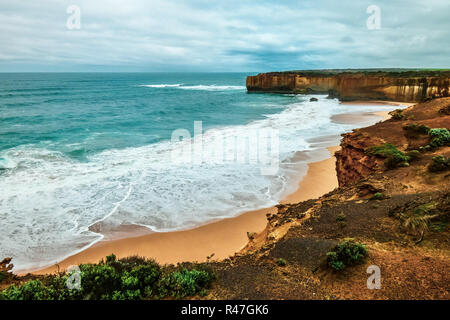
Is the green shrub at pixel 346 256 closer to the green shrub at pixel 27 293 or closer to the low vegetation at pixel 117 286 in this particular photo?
the low vegetation at pixel 117 286

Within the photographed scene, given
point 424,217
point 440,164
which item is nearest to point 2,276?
point 424,217

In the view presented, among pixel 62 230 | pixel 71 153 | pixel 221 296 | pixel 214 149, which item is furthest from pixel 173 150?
pixel 221 296

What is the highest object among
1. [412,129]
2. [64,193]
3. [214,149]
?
[412,129]

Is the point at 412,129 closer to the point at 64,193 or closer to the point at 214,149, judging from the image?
the point at 214,149

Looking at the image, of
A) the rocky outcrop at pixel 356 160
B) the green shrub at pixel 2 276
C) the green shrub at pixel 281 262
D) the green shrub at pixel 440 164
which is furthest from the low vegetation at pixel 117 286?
the rocky outcrop at pixel 356 160

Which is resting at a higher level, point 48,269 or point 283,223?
point 283,223

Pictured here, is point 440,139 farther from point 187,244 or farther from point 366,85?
point 366,85

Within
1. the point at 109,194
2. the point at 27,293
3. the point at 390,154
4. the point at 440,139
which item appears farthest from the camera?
the point at 109,194
